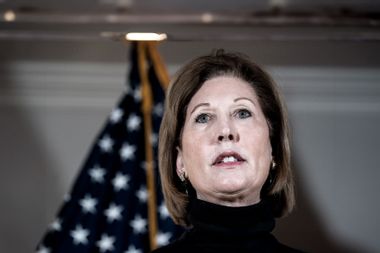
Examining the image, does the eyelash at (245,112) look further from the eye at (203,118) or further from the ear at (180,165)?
the ear at (180,165)

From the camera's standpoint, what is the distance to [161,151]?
1.69 meters

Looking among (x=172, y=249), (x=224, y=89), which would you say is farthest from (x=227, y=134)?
(x=172, y=249)

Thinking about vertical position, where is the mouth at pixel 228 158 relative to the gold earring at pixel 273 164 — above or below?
above

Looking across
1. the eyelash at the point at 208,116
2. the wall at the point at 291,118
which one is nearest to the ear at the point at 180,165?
the eyelash at the point at 208,116

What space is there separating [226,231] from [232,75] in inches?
13.2

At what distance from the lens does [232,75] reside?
166cm

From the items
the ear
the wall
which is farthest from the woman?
the wall

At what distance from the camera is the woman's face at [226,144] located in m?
1.51

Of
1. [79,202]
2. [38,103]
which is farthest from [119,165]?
[38,103]

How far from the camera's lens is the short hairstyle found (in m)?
1.66

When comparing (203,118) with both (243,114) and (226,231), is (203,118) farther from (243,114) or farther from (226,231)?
(226,231)

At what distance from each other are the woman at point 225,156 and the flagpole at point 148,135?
2.85 feet

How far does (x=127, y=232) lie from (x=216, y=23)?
0.93 m

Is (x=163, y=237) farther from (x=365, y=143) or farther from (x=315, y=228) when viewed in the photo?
(x=365, y=143)
